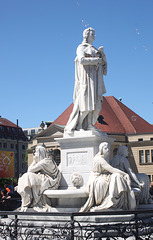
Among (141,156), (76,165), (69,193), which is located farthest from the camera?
(141,156)

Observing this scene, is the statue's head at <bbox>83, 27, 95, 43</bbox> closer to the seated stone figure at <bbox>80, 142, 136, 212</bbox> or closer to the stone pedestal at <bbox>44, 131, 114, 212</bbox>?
the stone pedestal at <bbox>44, 131, 114, 212</bbox>

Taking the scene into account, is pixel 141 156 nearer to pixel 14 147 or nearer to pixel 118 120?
pixel 118 120

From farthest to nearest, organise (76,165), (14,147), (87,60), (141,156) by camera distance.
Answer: (14,147), (141,156), (87,60), (76,165)

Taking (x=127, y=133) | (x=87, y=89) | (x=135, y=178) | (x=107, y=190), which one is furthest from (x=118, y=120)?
(x=107, y=190)

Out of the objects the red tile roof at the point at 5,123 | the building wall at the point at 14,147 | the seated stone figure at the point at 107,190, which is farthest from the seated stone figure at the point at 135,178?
the red tile roof at the point at 5,123

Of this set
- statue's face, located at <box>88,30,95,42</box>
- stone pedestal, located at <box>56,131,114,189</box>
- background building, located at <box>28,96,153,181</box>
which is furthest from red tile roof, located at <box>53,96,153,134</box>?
stone pedestal, located at <box>56,131,114,189</box>

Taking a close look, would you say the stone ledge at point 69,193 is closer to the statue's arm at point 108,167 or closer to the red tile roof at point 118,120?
the statue's arm at point 108,167

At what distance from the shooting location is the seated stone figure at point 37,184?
9070 mm

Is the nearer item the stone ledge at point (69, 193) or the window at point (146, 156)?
the stone ledge at point (69, 193)

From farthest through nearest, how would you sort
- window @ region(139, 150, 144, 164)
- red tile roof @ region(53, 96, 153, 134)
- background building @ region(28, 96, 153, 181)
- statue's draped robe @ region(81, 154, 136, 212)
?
1. window @ region(139, 150, 144, 164)
2. background building @ region(28, 96, 153, 181)
3. red tile roof @ region(53, 96, 153, 134)
4. statue's draped robe @ region(81, 154, 136, 212)

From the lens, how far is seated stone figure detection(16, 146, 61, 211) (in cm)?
907

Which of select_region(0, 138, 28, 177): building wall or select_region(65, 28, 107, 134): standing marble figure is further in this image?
select_region(0, 138, 28, 177): building wall

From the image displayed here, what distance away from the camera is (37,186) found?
9094mm

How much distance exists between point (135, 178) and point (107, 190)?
1188mm
